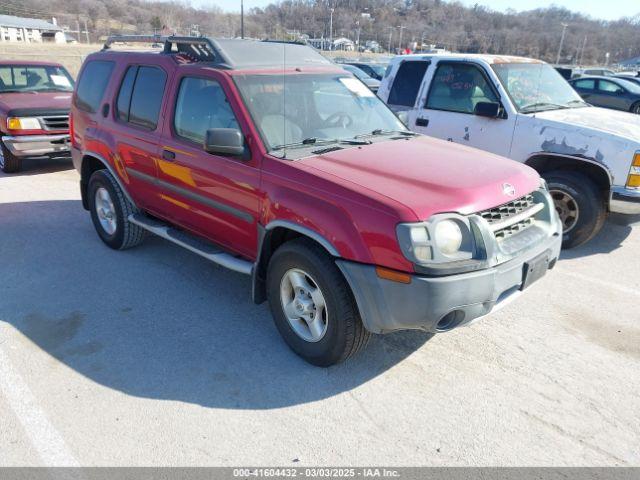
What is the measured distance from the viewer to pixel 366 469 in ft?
8.55

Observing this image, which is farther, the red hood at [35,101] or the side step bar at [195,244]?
the red hood at [35,101]

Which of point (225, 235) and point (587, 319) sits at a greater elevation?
point (225, 235)

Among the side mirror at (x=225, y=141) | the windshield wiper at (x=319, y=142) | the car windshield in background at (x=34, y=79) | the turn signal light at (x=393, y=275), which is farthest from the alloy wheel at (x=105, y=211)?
the car windshield in background at (x=34, y=79)

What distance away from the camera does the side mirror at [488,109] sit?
5695mm

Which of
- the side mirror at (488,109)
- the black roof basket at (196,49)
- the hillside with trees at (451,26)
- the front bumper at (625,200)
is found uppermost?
the hillside with trees at (451,26)

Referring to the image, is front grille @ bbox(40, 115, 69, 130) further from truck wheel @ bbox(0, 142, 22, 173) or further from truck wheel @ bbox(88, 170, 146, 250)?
truck wheel @ bbox(88, 170, 146, 250)

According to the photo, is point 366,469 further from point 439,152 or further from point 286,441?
point 439,152

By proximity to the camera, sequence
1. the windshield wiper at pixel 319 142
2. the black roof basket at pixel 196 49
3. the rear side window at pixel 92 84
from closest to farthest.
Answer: the windshield wiper at pixel 319 142, the black roof basket at pixel 196 49, the rear side window at pixel 92 84

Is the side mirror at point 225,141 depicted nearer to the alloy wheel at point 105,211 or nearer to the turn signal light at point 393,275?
the turn signal light at point 393,275

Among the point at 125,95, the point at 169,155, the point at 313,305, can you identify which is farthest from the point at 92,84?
the point at 313,305

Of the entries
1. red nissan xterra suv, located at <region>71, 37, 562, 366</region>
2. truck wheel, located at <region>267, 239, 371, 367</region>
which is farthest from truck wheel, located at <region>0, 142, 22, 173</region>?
truck wheel, located at <region>267, 239, 371, 367</region>

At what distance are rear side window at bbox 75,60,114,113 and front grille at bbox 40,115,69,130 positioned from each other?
3.56m

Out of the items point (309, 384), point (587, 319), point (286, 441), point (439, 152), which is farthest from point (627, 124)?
point (286, 441)

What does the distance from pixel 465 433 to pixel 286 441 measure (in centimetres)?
102
